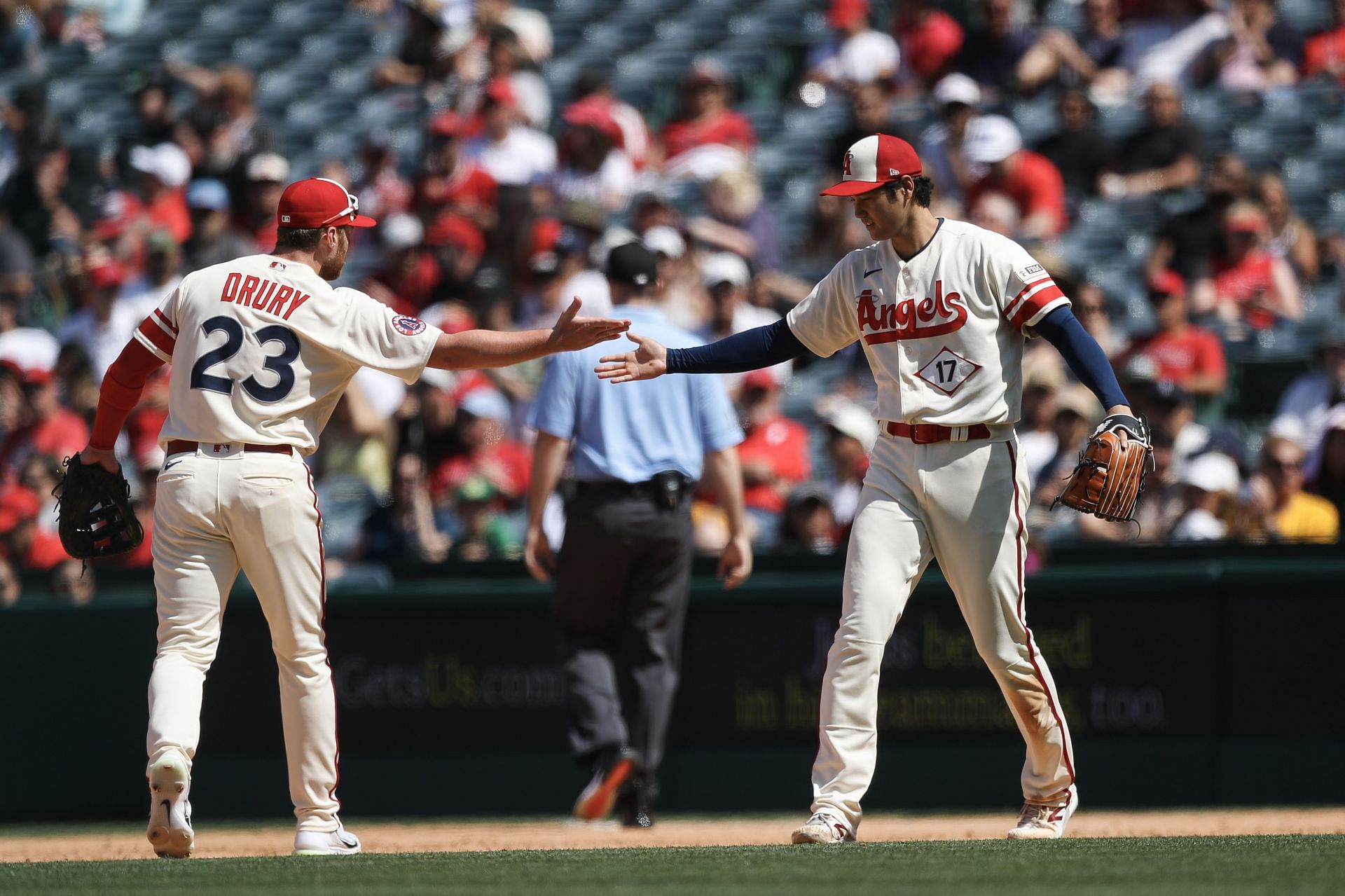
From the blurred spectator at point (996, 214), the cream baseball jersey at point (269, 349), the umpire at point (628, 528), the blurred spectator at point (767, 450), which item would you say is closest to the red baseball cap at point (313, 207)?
the cream baseball jersey at point (269, 349)

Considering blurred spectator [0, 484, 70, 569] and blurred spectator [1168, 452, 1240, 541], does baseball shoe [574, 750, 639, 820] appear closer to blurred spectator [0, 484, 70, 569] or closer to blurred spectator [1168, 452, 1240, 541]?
blurred spectator [1168, 452, 1240, 541]

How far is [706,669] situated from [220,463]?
3.60 m

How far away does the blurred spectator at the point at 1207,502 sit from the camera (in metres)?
8.77

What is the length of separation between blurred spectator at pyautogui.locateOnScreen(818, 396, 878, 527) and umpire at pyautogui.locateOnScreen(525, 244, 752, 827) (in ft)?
6.25

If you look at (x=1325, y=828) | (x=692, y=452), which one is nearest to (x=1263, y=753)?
(x=1325, y=828)

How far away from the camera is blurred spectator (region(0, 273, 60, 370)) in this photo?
1241 cm

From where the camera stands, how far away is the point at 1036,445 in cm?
955

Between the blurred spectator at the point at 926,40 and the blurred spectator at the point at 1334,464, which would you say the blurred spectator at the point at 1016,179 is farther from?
the blurred spectator at the point at 1334,464

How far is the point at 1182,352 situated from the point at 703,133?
13.6ft

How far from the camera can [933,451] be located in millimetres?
5859

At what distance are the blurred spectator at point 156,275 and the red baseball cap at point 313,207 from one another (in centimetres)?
681

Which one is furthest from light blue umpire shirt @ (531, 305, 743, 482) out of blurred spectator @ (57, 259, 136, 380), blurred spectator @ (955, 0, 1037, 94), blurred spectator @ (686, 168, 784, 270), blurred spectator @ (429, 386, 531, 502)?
blurred spectator @ (955, 0, 1037, 94)

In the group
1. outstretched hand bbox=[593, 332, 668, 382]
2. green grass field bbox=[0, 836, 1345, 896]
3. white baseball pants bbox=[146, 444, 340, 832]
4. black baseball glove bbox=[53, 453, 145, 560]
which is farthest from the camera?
black baseball glove bbox=[53, 453, 145, 560]

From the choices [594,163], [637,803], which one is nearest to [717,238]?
[594,163]
